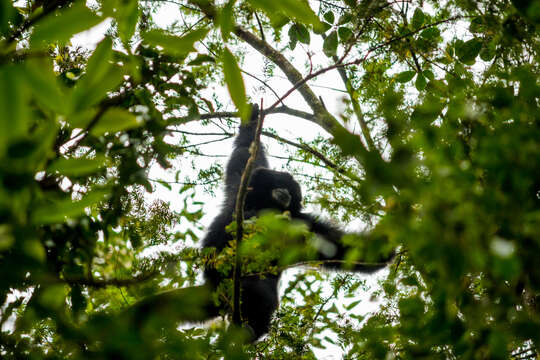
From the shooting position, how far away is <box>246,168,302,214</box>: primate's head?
633 centimetres

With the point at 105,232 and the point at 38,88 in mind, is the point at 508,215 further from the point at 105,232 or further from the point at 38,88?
the point at 105,232

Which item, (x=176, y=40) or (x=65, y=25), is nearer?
(x=65, y=25)

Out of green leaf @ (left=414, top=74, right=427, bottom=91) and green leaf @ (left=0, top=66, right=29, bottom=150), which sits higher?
green leaf @ (left=414, top=74, right=427, bottom=91)

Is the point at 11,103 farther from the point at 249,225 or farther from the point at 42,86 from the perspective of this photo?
the point at 249,225

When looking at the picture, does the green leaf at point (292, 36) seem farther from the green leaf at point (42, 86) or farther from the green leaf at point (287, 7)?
the green leaf at point (42, 86)

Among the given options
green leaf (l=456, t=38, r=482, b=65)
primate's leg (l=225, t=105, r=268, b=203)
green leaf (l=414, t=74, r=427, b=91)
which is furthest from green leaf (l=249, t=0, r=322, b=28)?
primate's leg (l=225, t=105, r=268, b=203)

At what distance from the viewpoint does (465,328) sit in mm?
1356

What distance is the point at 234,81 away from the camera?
105 cm

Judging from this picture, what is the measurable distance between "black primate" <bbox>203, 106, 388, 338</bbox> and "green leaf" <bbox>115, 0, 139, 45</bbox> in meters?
3.33

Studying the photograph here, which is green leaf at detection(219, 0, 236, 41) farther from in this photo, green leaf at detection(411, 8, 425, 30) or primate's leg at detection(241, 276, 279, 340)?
primate's leg at detection(241, 276, 279, 340)

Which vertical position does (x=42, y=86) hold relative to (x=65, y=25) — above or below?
below

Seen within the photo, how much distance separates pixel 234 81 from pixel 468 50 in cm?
257

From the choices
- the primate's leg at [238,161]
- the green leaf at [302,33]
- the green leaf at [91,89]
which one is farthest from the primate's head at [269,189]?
the green leaf at [91,89]

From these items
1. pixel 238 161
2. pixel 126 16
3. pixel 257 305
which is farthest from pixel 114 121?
pixel 238 161
